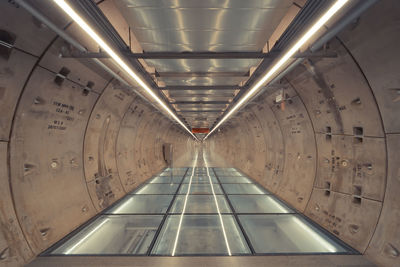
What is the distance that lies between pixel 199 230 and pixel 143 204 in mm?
2794

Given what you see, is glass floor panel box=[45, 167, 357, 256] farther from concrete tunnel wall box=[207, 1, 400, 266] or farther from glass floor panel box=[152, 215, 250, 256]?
concrete tunnel wall box=[207, 1, 400, 266]

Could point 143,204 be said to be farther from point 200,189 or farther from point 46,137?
point 46,137

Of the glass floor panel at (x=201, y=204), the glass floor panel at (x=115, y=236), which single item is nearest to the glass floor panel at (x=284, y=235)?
the glass floor panel at (x=201, y=204)

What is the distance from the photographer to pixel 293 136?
6.57 meters

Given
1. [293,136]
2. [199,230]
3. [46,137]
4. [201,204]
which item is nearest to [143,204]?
[201,204]

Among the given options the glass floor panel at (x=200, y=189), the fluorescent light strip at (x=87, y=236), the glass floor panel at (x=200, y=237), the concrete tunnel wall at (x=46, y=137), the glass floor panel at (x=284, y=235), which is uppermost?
the concrete tunnel wall at (x=46, y=137)

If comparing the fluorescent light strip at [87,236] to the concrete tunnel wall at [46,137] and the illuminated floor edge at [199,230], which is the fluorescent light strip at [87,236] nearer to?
the illuminated floor edge at [199,230]

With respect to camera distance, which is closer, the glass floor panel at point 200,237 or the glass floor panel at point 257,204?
the glass floor panel at point 200,237

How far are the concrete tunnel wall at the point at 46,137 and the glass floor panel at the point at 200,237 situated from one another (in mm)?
2531

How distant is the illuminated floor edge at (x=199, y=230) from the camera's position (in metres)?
4.15

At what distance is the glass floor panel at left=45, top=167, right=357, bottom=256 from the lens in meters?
4.17

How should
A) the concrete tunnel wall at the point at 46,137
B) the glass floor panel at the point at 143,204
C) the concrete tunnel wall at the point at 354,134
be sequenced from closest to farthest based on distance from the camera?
the concrete tunnel wall at the point at 354,134 → the concrete tunnel wall at the point at 46,137 → the glass floor panel at the point at 143,204

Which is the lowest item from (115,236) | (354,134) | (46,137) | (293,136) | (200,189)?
(115,236)

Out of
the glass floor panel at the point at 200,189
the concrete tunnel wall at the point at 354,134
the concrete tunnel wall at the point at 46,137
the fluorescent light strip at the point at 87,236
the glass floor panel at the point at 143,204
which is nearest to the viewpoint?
the concrete tunnel wall at the point at 354,134
